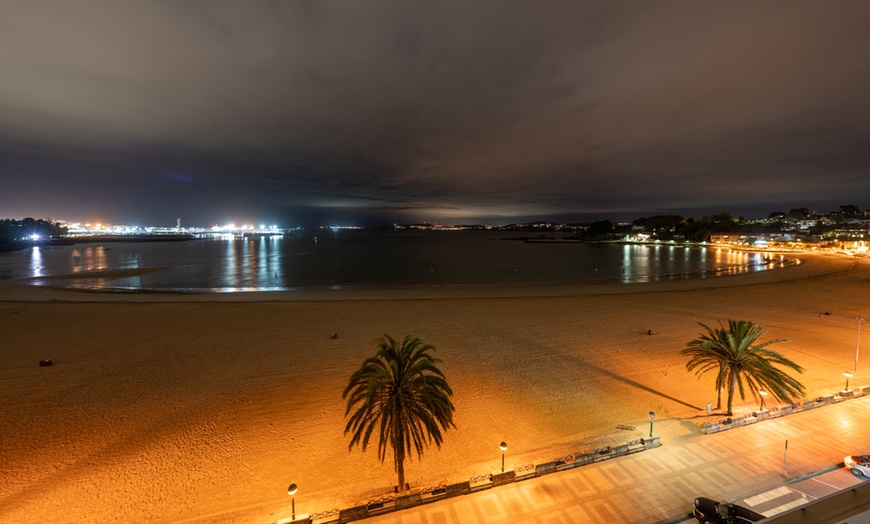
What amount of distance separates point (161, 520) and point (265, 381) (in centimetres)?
906

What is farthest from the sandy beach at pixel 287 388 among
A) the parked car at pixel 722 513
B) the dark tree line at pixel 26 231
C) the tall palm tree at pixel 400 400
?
the dark tree line at pixel 26 231

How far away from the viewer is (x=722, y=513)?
27.3 feet

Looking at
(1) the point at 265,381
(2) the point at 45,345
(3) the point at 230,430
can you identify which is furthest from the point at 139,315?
(3) the point at 230,430

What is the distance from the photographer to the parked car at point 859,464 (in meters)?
10.2

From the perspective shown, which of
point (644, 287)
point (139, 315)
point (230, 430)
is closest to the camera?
point (230, 430)

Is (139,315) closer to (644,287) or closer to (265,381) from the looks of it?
(265,381)

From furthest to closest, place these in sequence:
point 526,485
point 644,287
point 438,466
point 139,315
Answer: point 644,287 < point 139,315 < point 438,466 < point 526,485

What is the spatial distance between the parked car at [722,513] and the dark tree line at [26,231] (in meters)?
199

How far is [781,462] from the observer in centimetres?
1095

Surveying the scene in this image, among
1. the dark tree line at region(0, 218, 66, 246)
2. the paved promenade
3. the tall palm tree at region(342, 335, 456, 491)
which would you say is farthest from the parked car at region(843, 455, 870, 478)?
the dark tree line at region(0, 218, 66, 246)

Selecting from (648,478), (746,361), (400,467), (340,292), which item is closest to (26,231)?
(340,292)

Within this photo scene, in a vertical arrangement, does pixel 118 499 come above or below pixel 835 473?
below

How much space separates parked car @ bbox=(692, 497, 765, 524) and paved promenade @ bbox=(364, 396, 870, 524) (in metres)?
0.56

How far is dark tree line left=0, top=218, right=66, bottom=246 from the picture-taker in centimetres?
12755
